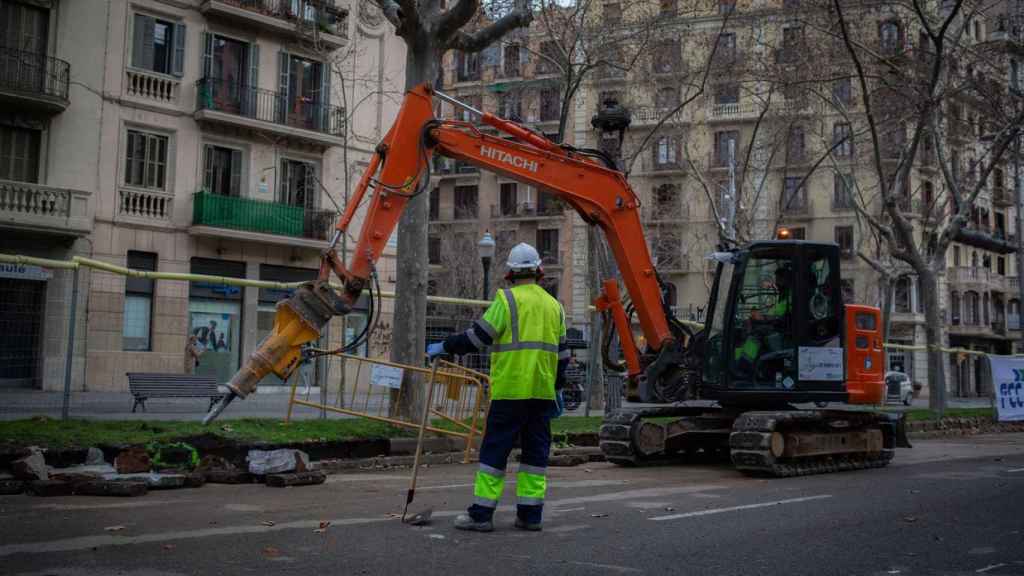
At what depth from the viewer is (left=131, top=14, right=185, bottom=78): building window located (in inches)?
1042

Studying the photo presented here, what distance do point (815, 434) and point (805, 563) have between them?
20.3 feet

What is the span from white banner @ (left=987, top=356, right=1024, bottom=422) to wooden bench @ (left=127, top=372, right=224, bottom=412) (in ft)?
58.5

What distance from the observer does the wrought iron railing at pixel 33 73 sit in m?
24.0

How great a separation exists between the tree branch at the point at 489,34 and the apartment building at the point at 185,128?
21.4 feet

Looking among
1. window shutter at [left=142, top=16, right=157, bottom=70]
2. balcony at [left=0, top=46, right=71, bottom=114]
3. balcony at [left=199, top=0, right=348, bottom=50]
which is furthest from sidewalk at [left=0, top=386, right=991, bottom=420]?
balcony at [left=199, top=0, right=348, bottom=50]

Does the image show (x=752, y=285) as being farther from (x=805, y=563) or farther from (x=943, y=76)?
(x=943, y=76)

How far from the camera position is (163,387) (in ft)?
40.9

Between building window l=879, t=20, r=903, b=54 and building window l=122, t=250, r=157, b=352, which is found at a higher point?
building window l=879, t=20, r=903, b=54

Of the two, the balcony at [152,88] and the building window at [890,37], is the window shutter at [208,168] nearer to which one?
the balcony at [152,88]

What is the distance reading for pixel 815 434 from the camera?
1173cm

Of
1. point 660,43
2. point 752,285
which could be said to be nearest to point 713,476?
point 752,285

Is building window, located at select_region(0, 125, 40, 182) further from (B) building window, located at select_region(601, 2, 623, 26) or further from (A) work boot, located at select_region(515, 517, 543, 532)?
(A) work boot, located at select_region(515, 517, 543, 532)

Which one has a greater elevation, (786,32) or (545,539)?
A: (786,32)

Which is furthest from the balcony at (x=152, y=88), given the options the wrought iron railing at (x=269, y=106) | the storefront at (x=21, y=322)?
the storefront at (x=21, y=322)
